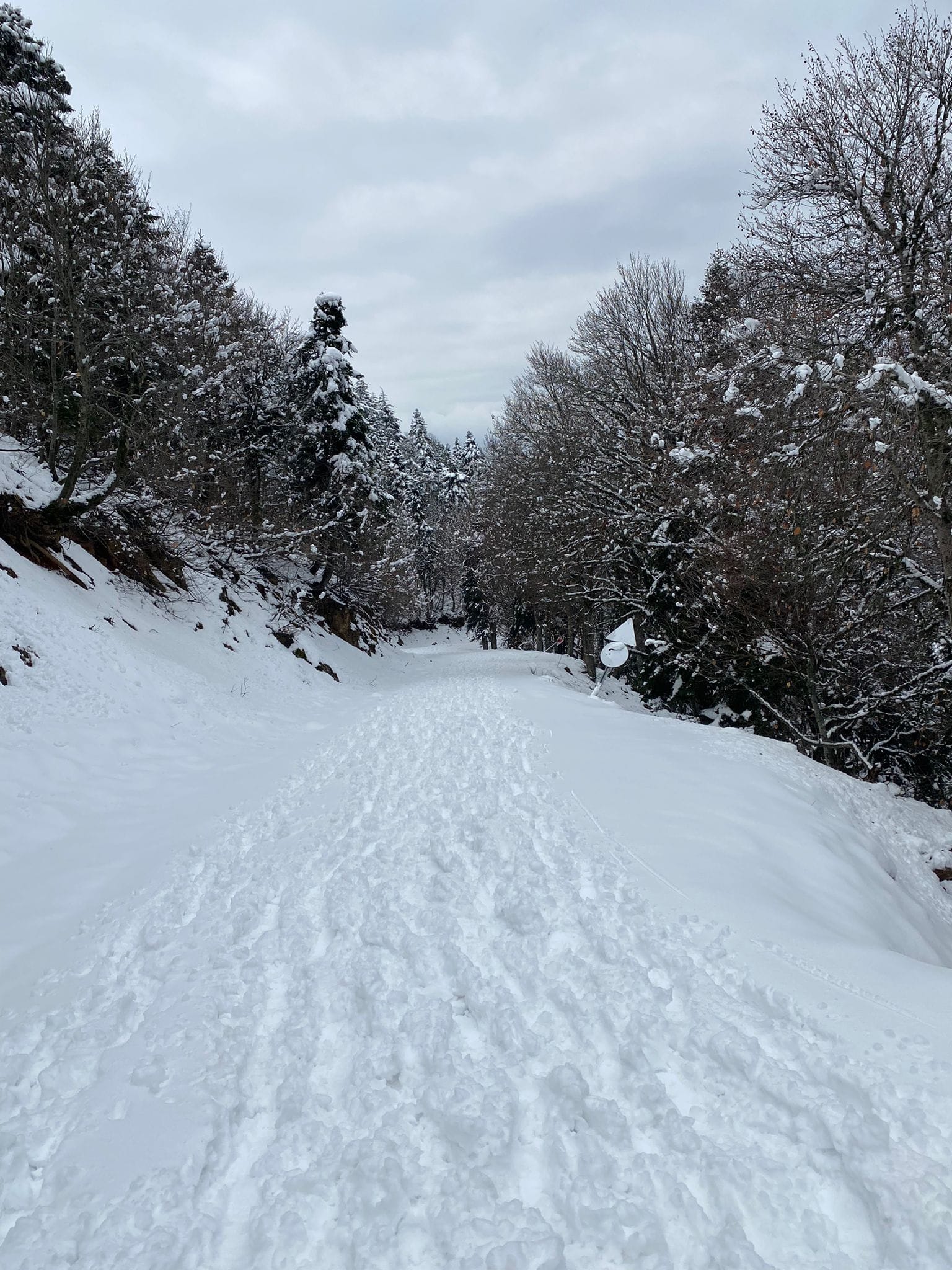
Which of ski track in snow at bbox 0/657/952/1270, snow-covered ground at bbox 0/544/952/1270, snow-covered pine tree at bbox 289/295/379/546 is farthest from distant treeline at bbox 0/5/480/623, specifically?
ski track in snow at bbox 0/657/952/1270

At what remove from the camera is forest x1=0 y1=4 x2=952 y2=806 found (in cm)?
755

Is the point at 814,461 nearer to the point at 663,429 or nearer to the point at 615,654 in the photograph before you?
the point at 615,654

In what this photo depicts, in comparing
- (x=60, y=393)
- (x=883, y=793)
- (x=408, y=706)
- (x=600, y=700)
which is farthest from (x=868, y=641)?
(x=60, y=393)

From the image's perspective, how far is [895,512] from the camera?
794cm

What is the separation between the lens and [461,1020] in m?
3.08

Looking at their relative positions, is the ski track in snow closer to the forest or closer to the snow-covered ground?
the snow-covered ground

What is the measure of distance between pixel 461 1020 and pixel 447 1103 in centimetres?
56

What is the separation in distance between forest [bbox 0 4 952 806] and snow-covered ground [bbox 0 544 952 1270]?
409 cm

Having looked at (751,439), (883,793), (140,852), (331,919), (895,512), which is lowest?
(140,852)

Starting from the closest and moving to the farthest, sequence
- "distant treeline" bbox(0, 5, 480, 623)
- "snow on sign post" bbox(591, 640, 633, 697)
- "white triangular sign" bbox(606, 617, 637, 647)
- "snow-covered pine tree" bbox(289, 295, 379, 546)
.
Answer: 1. "distant treeline" bbox(0, 5, 480, 623)
2. "snow on sign post" bbox(591, 640, 633, 697)
3. "white triangular sign" bbox(606, 617, 637, 647)
4. "snow-covered pine tree" bbox(289, 295, 379, 546)

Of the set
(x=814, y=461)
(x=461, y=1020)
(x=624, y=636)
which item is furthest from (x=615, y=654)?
(x=461, y=1020)

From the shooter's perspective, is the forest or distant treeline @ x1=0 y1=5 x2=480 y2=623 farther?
distant treeline @ x1=0 y1=5 x2=480 y2=623

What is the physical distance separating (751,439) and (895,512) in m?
2.45

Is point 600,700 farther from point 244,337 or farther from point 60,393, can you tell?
point 244,337
